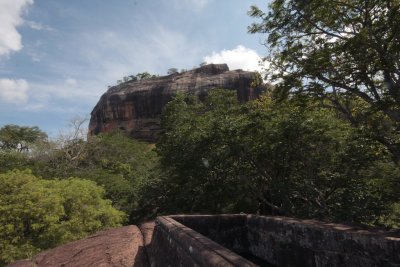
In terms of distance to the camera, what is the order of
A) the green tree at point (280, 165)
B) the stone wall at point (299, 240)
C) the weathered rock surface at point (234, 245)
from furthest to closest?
the green tree at point (280, 165)
the stone wall at point (299, 240)
the weathered rock surface at point (234, 245)

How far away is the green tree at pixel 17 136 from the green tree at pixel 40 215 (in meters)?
28.3

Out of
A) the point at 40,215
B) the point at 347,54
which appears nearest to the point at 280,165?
the point at 347,54

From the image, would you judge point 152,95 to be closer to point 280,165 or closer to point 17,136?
point 17,136

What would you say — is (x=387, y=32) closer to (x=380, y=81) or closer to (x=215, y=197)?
(x=380, y=81)

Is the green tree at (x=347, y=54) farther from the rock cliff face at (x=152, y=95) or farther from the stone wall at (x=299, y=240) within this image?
the rock cliff face at (x=152, y=95)

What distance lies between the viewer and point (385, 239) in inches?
139

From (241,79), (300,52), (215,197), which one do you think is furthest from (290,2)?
(241,79)

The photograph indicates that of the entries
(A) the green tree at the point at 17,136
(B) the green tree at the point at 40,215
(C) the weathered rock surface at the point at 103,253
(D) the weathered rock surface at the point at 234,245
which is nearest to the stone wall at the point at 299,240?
(D) the weathered rock surface at the point at 234,245

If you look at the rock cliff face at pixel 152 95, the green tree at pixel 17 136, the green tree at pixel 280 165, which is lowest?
the green tree at pixel 280 165

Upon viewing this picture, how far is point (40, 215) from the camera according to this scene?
1118 centimetres

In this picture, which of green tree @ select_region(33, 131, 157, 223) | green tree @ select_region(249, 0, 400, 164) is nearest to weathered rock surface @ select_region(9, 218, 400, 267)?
Result: green tree @ select_region(249, 0, 400, 164)

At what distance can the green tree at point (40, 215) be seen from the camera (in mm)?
10820

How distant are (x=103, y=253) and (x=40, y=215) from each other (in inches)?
266

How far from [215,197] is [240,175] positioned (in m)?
1.22
